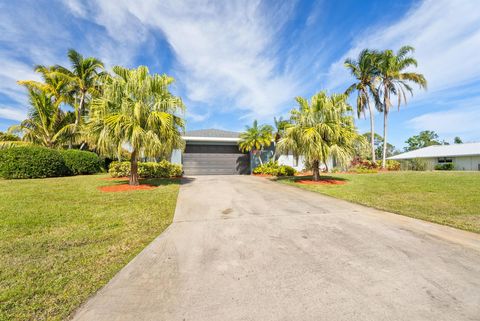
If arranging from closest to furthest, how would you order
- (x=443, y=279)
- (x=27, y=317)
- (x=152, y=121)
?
(x=27, y=317) → (x=443, y=279) → (x=152, y=121)

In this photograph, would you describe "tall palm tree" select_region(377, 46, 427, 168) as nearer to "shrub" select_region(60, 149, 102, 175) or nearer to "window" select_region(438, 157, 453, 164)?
"window" select_region(438, 157, 453, 164)

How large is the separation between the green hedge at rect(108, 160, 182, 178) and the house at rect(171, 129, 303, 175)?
2095mm

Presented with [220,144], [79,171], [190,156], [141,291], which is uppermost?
[220,144]

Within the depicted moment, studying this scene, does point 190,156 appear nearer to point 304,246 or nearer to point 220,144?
point 220,144

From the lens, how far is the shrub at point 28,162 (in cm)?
1045

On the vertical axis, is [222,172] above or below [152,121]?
below

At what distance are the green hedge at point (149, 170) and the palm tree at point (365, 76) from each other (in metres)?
17.8

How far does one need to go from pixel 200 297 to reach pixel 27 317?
1.41 m

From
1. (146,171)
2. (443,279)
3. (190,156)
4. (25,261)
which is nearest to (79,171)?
(146,171)

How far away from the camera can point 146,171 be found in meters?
12.4

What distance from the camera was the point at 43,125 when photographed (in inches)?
606

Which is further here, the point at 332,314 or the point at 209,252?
the point at 209,252

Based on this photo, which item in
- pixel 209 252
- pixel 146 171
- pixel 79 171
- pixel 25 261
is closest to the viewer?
pixel 25 261

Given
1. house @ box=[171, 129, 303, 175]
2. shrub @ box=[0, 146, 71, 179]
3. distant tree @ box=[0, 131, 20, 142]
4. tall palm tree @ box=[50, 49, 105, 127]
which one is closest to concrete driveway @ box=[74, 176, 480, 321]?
shrub @ box=[0, 146, 71, 179]
